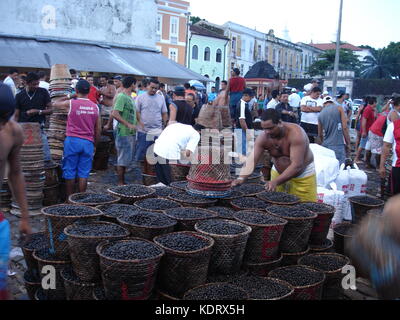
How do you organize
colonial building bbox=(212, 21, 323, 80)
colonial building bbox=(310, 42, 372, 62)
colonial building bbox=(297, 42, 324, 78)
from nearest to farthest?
colonial building bbox=(212, 21, 323, 80) → colonial building bbox=(297, 42, 324, 78) → colonial building bbox=(310, 42, 372, 62)

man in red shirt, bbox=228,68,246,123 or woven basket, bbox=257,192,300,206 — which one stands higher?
man in red shirt, bbox=228,68,246,123

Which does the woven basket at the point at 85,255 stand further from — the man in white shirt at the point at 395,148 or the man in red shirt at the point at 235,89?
the man in red shirt at the point at 235,89

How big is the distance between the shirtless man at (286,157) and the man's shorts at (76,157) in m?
2.49

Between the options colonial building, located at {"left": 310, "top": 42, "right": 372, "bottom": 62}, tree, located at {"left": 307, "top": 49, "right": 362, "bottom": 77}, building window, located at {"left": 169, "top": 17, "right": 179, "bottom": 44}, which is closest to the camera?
building window, located at {"left": 169, "top": 17, "right": 179, "bottom": 44}

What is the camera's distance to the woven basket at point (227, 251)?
11.3ft

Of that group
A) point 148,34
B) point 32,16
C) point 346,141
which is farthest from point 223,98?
point 148,34

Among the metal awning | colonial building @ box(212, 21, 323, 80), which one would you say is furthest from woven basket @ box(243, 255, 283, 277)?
colonial building @ box(212, 21, 323, 80)

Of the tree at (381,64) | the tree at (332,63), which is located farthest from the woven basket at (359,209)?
the tree at (381,64)

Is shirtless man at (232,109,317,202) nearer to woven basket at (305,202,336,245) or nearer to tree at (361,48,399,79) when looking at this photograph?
woven basket at (305,202,336,245)

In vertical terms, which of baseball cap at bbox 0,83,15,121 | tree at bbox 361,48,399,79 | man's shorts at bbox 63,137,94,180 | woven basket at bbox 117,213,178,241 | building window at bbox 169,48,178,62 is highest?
tree at bbox 361,48,399,79

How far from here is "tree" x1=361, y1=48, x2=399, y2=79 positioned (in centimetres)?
6350

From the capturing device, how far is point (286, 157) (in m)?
5.16
